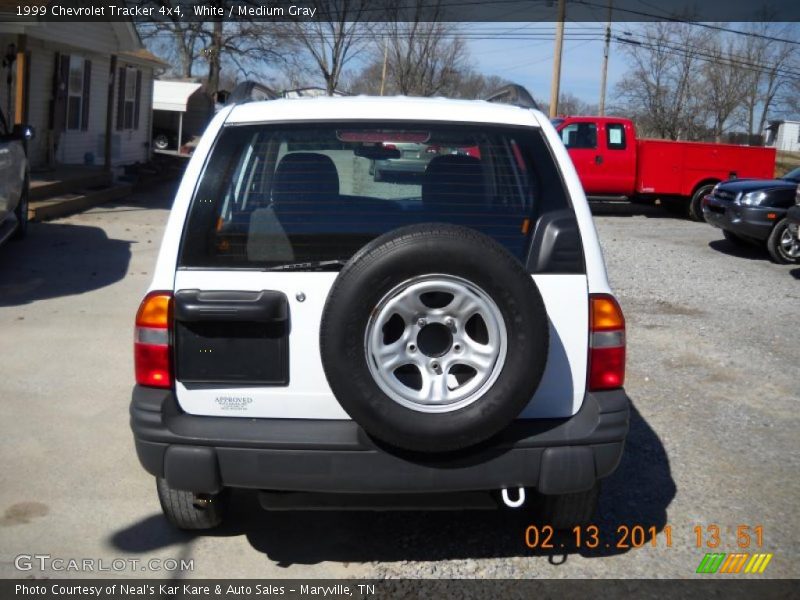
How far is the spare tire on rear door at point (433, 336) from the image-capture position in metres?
3.16

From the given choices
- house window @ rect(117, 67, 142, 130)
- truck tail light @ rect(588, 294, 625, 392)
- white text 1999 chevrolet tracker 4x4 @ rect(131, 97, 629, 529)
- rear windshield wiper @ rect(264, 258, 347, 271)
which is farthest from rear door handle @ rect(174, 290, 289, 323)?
house window @ rect(117, 67, 142, 130)

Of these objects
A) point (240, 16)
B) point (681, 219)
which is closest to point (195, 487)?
point (681, 219)

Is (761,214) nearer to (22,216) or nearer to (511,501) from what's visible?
(22,216)

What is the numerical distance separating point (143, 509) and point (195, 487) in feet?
3.81

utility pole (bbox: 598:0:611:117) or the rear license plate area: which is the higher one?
utility pole (bbox: 598:0:611:117)

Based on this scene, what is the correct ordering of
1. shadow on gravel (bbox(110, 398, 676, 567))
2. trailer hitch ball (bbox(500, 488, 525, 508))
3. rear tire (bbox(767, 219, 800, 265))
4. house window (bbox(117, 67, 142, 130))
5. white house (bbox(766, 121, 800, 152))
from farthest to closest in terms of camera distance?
1. white house (bbox(766, 121, 800, 152))
2. house window (bbox(117, 67, 142, 130))
3. rear tire (bbox(767, 219, 800, 265))
4. shadow on gravel (bbox(110, 398, 676, 567))
5. trailer hitch ball (bbox(500, 488, 525, 508))

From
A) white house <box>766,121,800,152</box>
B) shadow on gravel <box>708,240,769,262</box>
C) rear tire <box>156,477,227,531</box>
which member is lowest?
rear tire <box>156,477,227,531</box>

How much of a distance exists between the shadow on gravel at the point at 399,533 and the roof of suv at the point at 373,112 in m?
1.86

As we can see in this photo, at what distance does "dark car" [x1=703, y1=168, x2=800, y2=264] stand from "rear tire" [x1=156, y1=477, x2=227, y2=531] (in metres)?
10.4

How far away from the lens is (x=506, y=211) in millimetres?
3719

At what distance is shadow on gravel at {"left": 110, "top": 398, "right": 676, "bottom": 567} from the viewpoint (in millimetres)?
4035

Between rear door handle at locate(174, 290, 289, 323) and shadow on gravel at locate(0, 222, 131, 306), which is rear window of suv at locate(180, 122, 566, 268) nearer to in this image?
rear door handle at locate(174, 290, 289, 323)

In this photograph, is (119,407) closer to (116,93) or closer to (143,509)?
(143,509)

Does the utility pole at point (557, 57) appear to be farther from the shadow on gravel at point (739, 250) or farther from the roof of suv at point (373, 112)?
the roof of suv at point (373, 112)
